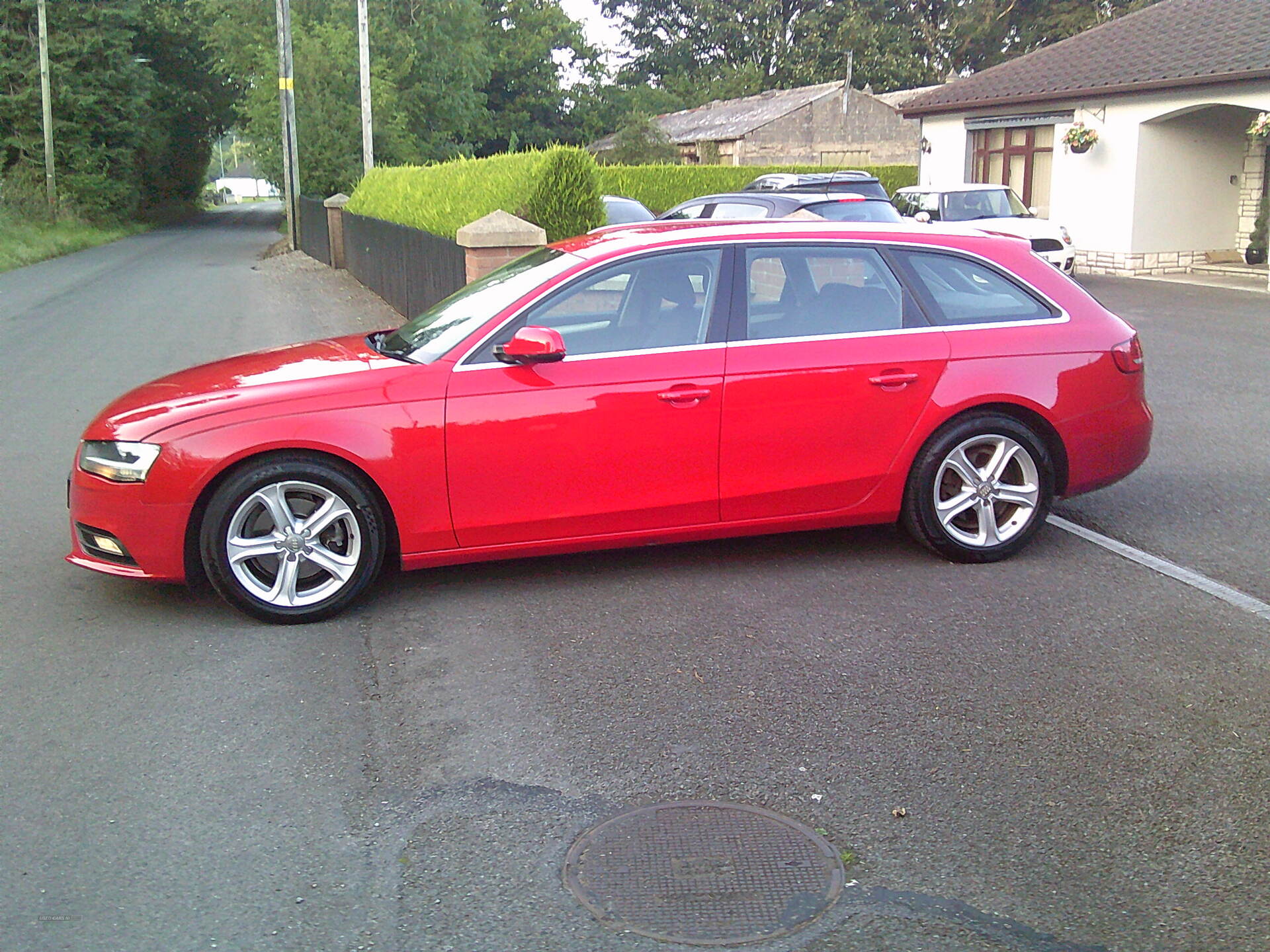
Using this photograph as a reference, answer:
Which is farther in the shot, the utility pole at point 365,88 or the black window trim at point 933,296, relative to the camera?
the utility pole at point 365,88

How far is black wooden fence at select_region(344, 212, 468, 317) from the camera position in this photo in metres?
13.8

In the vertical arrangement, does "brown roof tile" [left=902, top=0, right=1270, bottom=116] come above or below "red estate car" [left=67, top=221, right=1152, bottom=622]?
above

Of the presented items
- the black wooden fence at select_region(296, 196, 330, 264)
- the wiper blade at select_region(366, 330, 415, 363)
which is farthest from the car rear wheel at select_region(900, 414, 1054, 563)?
the black wooden fence at select_region(296, 196, 330, 264)

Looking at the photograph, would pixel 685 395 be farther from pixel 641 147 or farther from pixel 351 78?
pixel 641 147

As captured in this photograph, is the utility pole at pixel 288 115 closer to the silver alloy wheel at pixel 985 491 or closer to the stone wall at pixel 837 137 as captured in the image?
the stone wall at pixel 837 137

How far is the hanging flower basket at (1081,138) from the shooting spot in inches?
914

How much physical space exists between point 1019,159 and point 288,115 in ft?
55.4

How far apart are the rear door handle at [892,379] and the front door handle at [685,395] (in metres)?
0.80

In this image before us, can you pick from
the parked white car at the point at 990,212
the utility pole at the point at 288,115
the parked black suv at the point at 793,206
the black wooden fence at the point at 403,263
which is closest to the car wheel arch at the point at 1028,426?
the black wooden fence at the point at 403,263

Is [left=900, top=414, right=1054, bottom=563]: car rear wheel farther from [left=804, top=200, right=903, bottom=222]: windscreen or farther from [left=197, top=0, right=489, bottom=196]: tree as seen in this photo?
[left=197, top=0, right=489, bottom=196]: tree

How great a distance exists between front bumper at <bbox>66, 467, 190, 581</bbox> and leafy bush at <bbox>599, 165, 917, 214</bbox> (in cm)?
3231

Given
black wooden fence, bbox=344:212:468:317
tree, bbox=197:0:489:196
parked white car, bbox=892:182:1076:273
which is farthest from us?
tree, bbox=197:0:489:196

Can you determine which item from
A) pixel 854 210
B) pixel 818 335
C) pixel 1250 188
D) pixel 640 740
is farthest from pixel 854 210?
pixel 640 740

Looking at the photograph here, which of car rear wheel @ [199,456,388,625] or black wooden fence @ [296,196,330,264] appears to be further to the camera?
black wooden fence @ [296,196,330,264]
